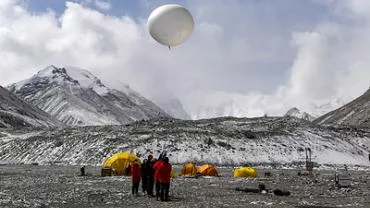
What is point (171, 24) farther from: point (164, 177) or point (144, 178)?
point (164, 177)

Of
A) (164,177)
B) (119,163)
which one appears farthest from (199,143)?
(164,177)

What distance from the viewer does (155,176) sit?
28.5 meters

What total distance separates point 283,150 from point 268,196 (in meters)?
60.4

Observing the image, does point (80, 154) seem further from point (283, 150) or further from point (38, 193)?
point (38, 193)

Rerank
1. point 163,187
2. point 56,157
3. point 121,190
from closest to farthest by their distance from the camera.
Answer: point 163,187 → point 121,190 → point 56,157

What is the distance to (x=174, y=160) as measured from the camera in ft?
269

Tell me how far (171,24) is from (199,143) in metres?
54.5

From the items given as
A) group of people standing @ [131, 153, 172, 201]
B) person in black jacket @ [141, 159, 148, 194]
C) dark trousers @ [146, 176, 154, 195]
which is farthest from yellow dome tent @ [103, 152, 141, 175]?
dark trousers @ [146, 176, 154, 195]

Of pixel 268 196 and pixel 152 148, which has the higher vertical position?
pixel 152 148

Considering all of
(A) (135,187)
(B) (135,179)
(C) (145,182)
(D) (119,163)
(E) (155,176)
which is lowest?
(A) (135,187)

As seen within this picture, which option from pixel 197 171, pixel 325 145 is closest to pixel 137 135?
pixel 325 145

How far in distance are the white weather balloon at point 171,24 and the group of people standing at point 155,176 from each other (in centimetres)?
850

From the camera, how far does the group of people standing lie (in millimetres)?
27484

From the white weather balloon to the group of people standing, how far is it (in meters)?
8.50
